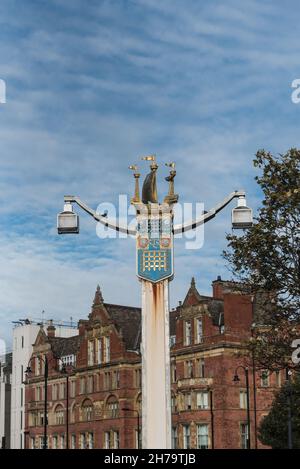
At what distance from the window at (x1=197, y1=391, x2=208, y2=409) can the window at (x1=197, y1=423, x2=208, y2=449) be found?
162 centimetres

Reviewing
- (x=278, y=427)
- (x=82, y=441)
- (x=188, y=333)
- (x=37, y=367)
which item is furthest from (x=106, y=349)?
(x=278, y=427)

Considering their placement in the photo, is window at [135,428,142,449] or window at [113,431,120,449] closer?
window at [135,428,142,449]

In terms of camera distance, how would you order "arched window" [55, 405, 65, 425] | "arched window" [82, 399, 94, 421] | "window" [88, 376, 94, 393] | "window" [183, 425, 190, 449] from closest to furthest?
1. "window" [183, 425, 190, 449]
2. "arched window" [82, 399, 94, 421]
3. "window" [88, 376, 94, 393]
4. "arched window" [55, 405, 65, 425]

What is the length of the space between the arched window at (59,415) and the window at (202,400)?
25.6m

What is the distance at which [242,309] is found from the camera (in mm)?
77000

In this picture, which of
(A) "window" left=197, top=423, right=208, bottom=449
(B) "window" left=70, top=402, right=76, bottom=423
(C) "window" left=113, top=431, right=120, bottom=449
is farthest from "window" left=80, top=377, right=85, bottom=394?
(A) "window" left=197, top=423, right=208, bottom=449

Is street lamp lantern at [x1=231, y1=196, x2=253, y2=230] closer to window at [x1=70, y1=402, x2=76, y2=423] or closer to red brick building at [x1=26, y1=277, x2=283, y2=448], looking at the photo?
red brick building at [x1=26, y1=277, x2=283, y2=448]

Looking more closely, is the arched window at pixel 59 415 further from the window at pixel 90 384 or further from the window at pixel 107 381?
the window at pixel 107 381

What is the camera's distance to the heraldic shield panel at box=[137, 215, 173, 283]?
17.9 metres

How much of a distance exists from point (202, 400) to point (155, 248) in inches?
2343

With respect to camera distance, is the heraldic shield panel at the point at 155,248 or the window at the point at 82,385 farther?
the window at the point at 82,385

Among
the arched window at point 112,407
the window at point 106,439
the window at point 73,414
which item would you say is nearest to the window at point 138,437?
the arched window at point 112,407

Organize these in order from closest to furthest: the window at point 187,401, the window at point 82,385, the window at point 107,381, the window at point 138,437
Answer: the window at point 187,401 → the window at point 138,437 → the window at point 107,381 → the window at point 82,385

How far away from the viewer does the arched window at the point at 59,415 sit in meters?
96.0
